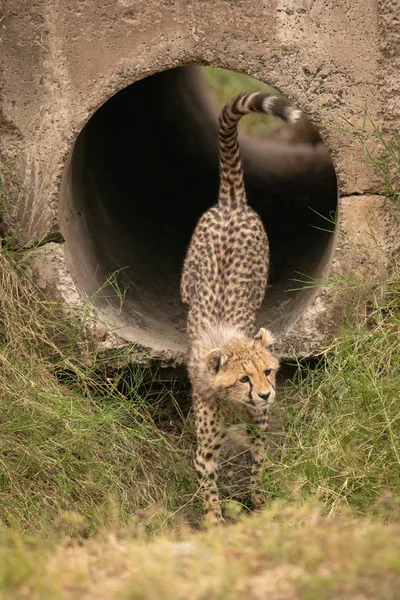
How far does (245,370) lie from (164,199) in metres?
2.99

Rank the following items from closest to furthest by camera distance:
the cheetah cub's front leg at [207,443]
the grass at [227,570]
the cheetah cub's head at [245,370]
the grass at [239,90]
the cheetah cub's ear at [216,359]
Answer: the grass at [227,570] < the cheetah cub's head at [245,370] < the cheetah cub's ear at [216,359] < the cheetah cub's front leg at [207,443] < the grass at [239,90]

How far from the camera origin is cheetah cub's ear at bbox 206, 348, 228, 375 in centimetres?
538

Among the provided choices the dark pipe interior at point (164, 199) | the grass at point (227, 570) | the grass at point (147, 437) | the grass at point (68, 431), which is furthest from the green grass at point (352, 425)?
the grass at point (227, 570)

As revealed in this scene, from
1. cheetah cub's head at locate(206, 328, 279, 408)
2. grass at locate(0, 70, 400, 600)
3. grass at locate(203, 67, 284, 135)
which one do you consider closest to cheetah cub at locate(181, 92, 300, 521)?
cheetah cub's head at locate(206, 328, 279, 408)

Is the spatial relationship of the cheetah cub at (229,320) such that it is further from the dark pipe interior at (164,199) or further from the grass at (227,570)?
the grass at (227,570)

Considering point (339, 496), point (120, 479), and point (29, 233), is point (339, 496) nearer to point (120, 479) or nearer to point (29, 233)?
point (120, 479)

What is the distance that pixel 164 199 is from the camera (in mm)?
8047

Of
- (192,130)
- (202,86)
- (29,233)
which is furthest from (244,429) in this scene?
(202,86)

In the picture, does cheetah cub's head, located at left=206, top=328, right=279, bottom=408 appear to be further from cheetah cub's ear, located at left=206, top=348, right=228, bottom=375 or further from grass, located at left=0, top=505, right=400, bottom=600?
grass, located at left=0, top=505, right=400, bottom=600

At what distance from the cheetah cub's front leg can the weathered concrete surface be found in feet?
1.99

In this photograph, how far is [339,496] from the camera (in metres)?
4.66

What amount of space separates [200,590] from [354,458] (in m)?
2.20

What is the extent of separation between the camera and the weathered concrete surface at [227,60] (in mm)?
5520

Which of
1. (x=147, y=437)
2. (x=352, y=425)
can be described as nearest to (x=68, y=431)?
(x=147, y=437)
